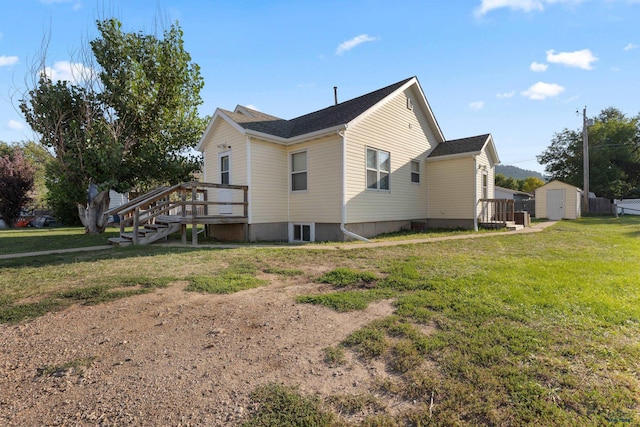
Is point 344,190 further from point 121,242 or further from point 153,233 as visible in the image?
point 121,242

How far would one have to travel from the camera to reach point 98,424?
6.41 feet

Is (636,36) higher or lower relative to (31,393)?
higher

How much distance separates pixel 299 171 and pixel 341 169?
1.92 metres

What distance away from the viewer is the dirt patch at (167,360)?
210cm

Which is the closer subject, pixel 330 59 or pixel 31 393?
pixel 31 393

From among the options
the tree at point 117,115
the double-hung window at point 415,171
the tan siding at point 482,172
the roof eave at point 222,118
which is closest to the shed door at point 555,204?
the tan siding at point 482,172

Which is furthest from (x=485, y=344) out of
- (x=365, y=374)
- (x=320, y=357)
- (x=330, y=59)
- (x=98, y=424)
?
(x=330, y=59)

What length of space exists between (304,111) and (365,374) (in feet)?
47.3

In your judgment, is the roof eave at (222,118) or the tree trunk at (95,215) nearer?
the roof eave at (222,118)

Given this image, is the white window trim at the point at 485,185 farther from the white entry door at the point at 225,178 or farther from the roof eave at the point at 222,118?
the white entry door at the point at 225,178

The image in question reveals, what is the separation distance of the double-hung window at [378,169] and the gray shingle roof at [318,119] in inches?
62.8

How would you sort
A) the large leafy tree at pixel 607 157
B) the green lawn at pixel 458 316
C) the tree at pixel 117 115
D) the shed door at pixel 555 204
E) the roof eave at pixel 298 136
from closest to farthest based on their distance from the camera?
1. the green lawn at pixel 458 316
2. the roof eave at pixel 298 136
3. the tree at pixel 117 115
4. the shed door at pixel 555 204
5. the large leafy tree at pixel 607 157

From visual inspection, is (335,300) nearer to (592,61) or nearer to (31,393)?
(31,393)

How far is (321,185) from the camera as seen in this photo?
10875mm
